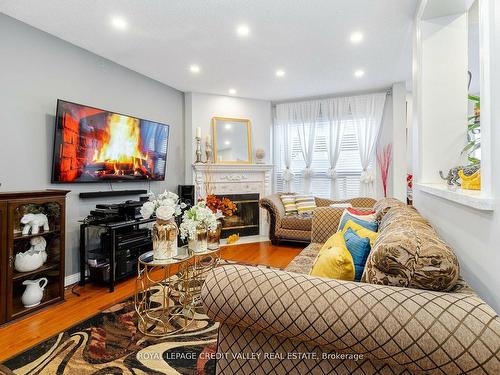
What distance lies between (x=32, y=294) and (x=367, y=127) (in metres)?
5.00

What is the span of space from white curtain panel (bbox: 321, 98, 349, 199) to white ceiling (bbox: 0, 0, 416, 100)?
0.76m

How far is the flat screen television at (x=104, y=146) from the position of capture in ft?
9.45

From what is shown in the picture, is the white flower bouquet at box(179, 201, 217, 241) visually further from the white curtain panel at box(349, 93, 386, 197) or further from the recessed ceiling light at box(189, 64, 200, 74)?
the white curtain panel at box(349, 93, 386, 197)

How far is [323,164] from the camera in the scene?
5.25 metres

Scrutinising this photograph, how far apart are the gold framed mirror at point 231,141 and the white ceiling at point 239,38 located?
2.90 ft

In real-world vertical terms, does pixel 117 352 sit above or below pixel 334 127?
below

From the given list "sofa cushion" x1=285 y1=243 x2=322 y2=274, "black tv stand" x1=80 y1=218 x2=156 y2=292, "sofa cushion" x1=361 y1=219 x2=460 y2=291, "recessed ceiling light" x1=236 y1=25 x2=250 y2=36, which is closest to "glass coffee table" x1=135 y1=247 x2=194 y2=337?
"black tv stand" x1=80 y1=218 x2=156 y2=292

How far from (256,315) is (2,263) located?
228 cm

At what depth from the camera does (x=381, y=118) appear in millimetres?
4766

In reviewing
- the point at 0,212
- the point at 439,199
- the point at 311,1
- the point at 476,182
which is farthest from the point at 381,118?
the point at 0,212

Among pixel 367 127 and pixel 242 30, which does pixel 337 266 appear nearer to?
pixel 242 30

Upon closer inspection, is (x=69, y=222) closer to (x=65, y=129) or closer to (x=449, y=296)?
(x=65, y=129)

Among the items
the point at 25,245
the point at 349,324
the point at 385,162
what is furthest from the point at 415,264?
the point at 385,162

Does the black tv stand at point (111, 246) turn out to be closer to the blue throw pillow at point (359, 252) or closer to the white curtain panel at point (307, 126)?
the blue throw pillow at point (359, 252)
